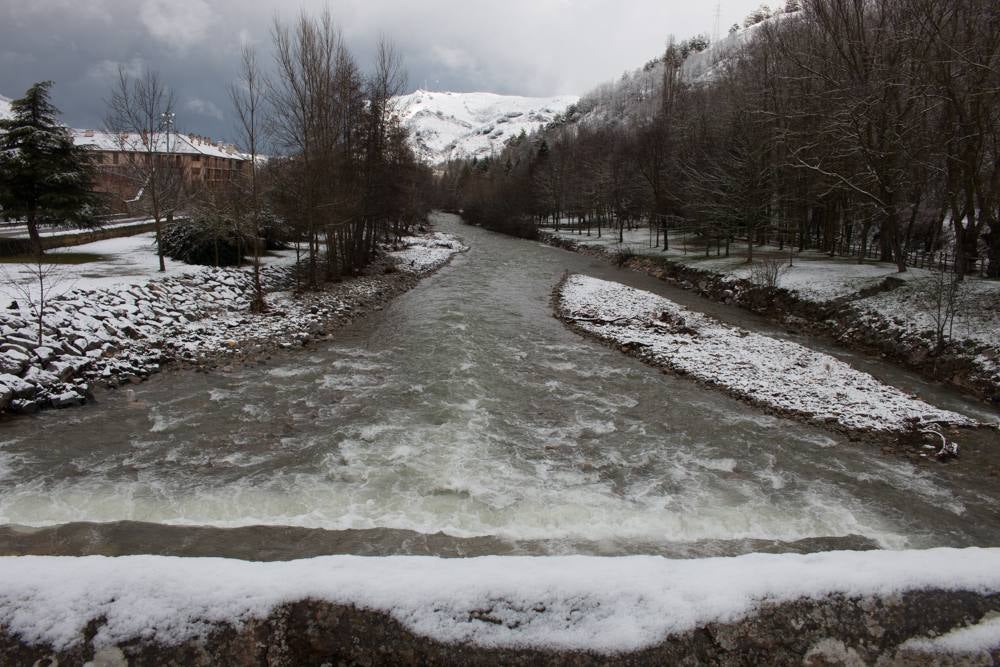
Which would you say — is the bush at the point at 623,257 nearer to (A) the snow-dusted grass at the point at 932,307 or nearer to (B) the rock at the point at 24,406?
(A) the snow-dusted grass at the point at 932,307

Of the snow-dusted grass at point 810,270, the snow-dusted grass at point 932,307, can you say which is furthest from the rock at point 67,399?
the snow-dusted grass at point 810,270

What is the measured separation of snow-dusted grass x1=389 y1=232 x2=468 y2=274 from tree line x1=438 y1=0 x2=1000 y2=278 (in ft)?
48.3

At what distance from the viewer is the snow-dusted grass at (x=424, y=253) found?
30.1m

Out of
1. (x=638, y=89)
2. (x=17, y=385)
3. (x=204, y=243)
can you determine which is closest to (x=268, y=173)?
(x=204, y=243)

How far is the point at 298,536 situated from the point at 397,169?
24501 millimetres

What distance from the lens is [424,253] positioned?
3566cm

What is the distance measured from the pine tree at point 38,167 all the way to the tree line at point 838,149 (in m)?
25.5

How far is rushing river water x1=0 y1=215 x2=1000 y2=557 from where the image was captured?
6.26m

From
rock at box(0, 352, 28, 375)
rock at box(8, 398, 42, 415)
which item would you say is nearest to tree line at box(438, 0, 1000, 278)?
rock at box(8, 398, 42, 415)

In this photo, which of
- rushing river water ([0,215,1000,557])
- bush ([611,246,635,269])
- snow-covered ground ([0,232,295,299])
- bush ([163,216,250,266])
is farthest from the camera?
bush ([611,246,635,269])

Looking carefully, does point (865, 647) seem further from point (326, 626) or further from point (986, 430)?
point (986, 430)

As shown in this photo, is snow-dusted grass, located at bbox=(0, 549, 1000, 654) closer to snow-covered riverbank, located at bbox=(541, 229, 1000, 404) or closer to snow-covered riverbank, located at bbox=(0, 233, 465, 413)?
snow-covered riverbank, located at bbox=(0, 233, 465, 413)

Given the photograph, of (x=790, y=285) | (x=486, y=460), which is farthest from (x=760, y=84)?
(x=486, y=460)

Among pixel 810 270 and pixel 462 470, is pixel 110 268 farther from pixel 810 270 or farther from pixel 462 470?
pixel 810 270
